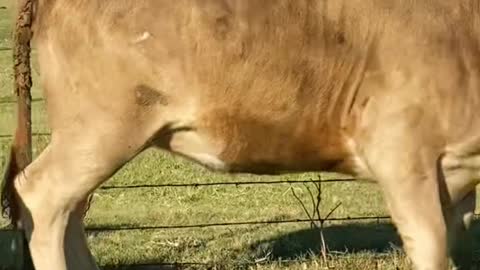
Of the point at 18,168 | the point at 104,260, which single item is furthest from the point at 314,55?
the point at 104,260

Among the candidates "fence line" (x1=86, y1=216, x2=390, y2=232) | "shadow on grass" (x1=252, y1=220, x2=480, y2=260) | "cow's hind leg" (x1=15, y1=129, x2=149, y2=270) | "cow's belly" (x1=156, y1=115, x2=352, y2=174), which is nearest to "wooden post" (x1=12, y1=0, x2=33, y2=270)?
"cow's hind leg" (x1=15, y1=129, x2=149, y2=270)

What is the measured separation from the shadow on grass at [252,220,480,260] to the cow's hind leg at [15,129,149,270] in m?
1.87

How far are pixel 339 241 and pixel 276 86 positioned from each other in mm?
2511

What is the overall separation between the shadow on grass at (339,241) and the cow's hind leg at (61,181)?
6.13ft

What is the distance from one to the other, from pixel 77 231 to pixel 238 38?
59.9 inches

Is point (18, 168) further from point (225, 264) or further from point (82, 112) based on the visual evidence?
point (225, 264)

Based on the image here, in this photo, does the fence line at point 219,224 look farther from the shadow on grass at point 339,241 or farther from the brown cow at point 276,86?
the brown cow at point 276,86

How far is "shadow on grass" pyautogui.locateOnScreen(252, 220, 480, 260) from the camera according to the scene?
788 centimetres

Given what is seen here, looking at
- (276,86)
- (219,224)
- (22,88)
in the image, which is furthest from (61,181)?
(219,224)

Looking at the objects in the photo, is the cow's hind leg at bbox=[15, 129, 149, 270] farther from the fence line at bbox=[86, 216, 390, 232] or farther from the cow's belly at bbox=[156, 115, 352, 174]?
the fence line at bbox=[86, 216, 390, 232]

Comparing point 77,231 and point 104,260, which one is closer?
point 77,231

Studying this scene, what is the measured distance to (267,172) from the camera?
6.37m

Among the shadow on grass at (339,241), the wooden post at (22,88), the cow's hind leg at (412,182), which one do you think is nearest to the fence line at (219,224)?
the shadow on grass at (339,241)

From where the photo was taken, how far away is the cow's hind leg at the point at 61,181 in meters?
6.07
